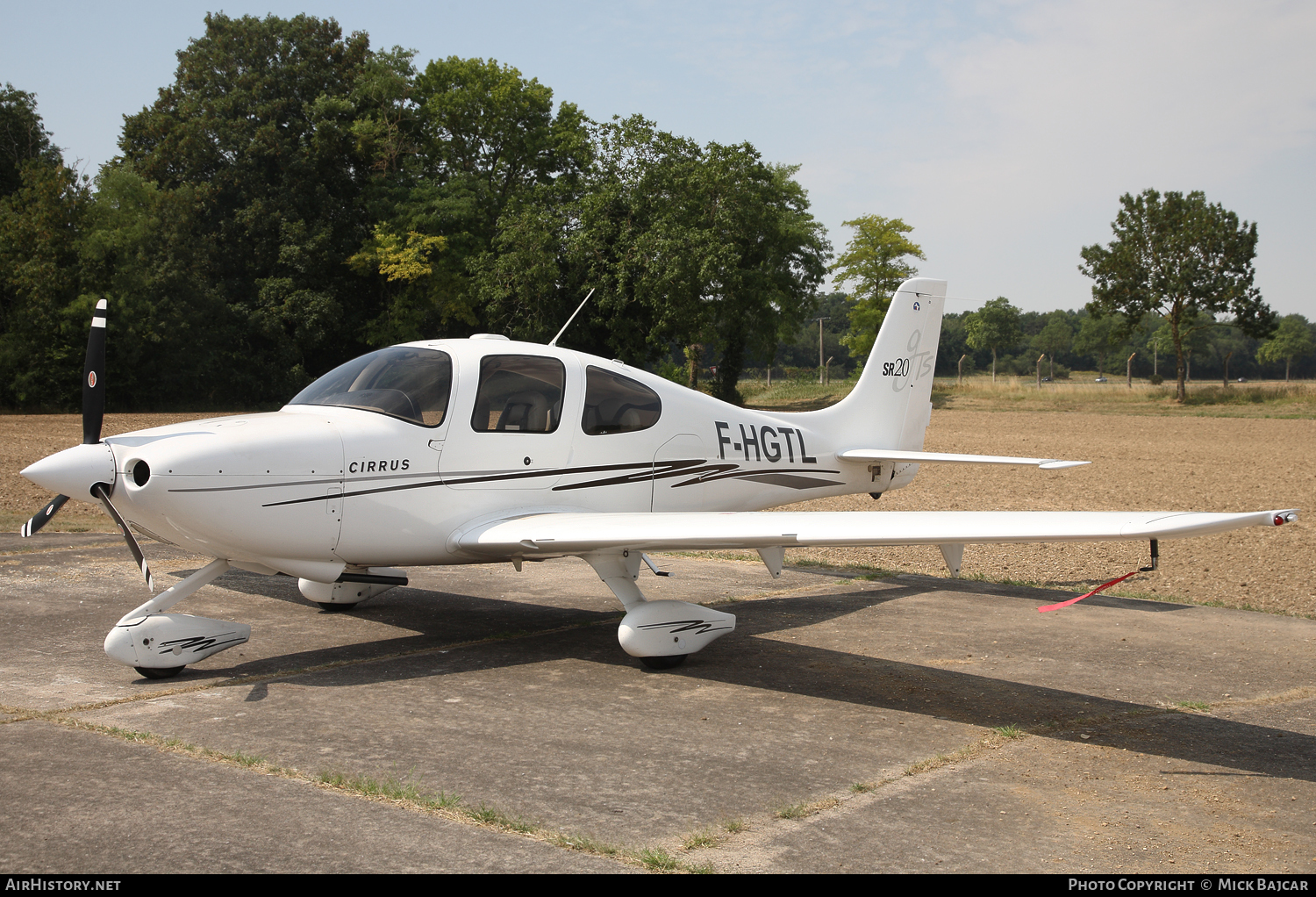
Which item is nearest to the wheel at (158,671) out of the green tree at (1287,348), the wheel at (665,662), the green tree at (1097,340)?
the wheel at (665,662)

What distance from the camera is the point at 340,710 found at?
537 centimetres

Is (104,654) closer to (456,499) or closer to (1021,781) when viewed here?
(456,499)

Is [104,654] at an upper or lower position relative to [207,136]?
lower

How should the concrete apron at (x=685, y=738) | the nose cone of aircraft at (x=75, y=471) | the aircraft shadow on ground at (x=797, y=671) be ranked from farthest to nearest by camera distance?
the nose cone of aircraft at (x=75, y=471), the aircraft shadow on ground at (x=797, y=671), the concrete apron at (x=685, y=738)

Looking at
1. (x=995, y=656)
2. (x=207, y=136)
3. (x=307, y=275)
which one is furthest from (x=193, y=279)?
(x=995, y=656)

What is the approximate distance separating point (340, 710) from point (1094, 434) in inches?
1280

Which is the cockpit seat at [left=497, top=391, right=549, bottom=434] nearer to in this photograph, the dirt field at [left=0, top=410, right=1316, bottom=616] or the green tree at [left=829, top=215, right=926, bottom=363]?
the dirt field at [left=0, top=410, right=1316, bottom=616]

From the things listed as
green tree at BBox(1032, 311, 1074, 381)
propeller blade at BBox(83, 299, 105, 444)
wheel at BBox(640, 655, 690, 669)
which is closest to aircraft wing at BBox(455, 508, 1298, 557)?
wheel at BBox(640, 655, 690, 669)

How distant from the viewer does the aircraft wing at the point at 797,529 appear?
5.05m

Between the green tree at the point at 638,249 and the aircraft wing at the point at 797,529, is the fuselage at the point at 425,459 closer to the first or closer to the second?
the aircraft wing at the point at 797,529

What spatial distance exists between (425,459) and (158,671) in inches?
81.7

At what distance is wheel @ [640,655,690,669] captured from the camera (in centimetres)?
652

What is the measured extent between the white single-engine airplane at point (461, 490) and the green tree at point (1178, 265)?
53.4 m

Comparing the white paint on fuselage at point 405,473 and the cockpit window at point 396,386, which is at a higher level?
the cockpit window at point 396,386
